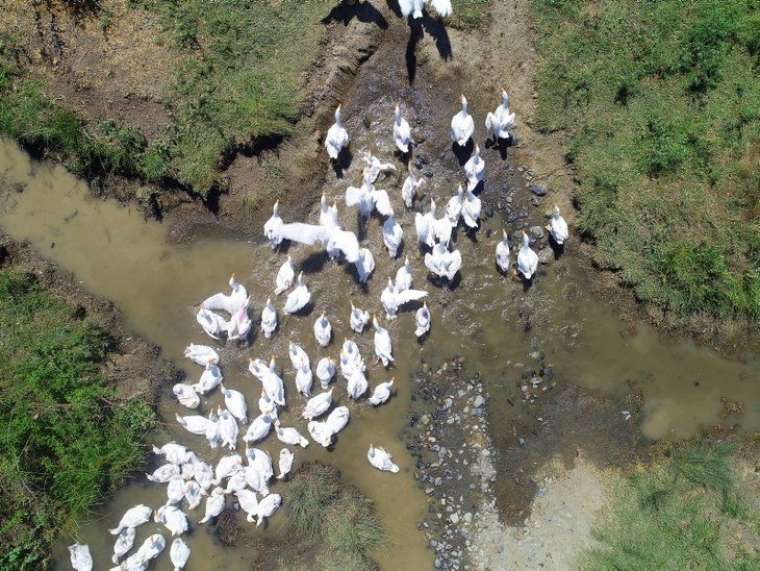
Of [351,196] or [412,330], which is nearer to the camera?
[351,196]

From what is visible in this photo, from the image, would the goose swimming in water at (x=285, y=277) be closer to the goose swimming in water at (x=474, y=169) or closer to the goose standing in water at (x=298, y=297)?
the goose standing in water at (x=298, y=297)

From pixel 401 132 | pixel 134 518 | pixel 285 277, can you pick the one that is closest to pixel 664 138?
pixel 401 132

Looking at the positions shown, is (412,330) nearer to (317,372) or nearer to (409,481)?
(317,372)

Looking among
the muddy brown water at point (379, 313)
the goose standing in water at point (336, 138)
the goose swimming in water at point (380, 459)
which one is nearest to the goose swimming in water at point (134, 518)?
the muddy brown water at point (379, 313)

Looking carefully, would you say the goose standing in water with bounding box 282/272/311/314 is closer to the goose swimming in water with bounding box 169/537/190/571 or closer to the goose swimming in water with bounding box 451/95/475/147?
the goose swimming in water with bounding box 451/95/475/147

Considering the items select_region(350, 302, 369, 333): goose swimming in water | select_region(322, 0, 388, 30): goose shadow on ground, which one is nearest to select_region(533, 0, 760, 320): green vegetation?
select_region(322, 0, 388, 30): goose shadow on ground

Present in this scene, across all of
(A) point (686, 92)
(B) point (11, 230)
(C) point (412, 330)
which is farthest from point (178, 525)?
(A) point (686, 92)

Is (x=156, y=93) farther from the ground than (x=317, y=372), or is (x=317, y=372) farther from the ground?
(x=156, y=93)

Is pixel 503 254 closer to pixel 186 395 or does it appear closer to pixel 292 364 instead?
pixel 292 364
